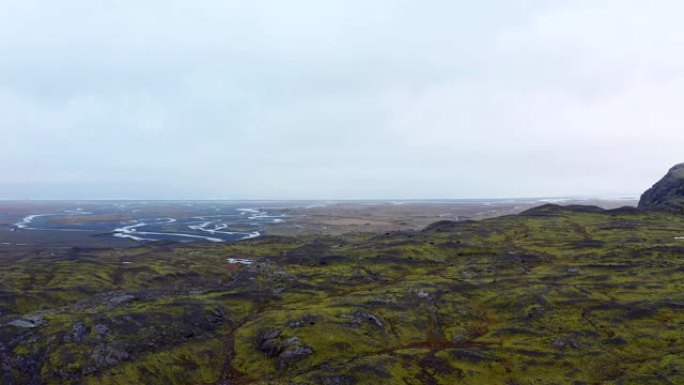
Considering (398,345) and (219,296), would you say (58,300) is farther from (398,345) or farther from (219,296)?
(398,345)

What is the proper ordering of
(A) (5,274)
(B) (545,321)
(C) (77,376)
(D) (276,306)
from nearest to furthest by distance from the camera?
(C) (77,376)
(B) (545,321)
(D) (276,306)
(A) (5,274)

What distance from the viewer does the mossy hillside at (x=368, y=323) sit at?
7862 cm


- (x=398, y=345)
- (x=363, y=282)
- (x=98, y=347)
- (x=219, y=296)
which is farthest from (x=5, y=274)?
(x=398, y=345)

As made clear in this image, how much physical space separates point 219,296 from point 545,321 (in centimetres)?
7834

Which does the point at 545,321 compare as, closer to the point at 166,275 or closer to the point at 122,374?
the point at 122,374

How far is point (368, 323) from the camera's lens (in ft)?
323

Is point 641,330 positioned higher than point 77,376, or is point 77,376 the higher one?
point 641,330

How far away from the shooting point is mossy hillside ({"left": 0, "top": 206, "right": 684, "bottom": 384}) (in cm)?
7862

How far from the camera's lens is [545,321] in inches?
3903

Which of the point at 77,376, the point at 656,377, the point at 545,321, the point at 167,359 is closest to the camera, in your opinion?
the point at 656,377

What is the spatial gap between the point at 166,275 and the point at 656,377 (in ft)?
454

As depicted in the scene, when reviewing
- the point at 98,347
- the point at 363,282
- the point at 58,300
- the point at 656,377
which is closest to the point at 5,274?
the point at 58,300

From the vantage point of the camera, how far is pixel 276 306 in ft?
386

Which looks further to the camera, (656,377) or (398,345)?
(398,345)
